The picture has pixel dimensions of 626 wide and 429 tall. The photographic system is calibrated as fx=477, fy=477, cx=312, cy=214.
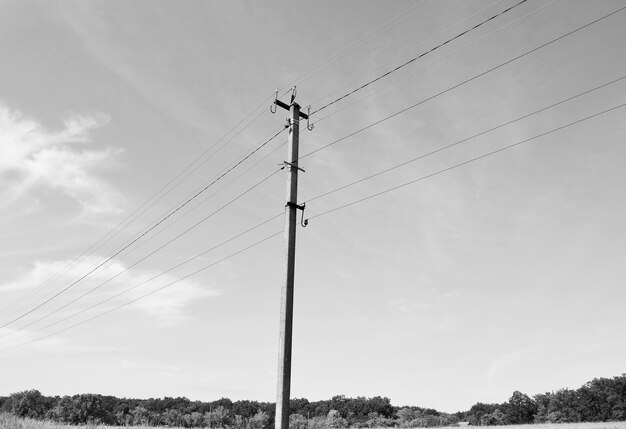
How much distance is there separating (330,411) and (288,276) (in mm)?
137972

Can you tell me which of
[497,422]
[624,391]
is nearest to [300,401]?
[497,422]

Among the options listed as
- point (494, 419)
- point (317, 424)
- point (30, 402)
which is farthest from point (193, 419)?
point (494, 419)

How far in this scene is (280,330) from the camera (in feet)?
46.1

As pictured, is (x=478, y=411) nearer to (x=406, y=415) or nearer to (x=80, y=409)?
(x=406, y=415)

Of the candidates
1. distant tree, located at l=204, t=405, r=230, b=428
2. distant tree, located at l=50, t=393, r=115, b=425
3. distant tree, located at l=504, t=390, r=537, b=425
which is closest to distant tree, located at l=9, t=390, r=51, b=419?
distant tree, located at l=50, t=393, r=115, b=425

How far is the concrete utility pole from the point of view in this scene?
1336 cm

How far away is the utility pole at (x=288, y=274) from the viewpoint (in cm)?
1336

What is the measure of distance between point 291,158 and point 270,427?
12664 centimetres

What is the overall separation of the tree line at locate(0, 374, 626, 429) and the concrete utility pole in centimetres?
10956

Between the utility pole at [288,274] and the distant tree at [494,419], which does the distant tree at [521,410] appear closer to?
the distant tree at [494,419]

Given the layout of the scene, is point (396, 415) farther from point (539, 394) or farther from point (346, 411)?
point (539, 394)

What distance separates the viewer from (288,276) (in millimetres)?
14617

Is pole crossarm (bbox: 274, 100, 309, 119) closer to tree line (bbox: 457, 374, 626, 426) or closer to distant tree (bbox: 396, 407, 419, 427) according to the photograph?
tree line (bbox: 457, 374, 626, 426)

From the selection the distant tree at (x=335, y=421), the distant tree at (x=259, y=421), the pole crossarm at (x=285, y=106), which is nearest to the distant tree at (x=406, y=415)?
the distant tree at (x=335, y=421)
